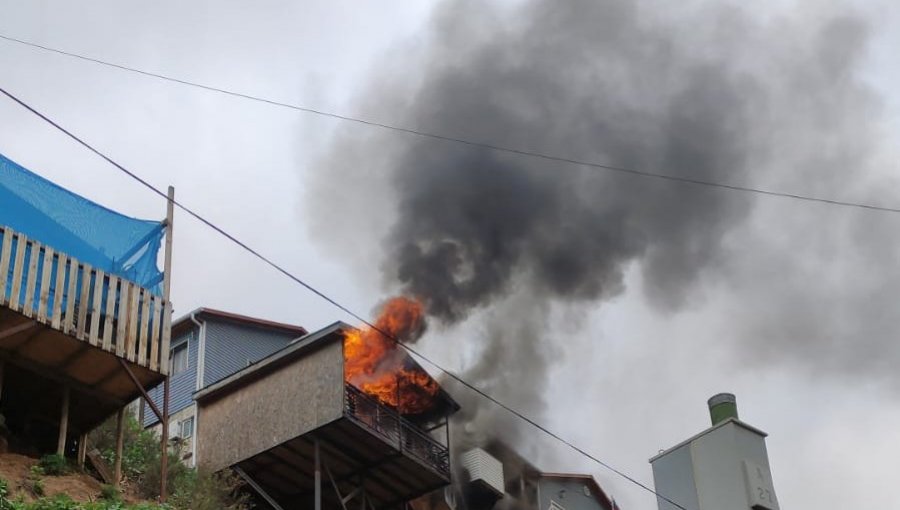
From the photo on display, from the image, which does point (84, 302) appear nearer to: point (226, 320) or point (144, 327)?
point (144, 327)

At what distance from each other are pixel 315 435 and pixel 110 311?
6.59m

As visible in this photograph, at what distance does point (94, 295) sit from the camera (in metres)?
21.2

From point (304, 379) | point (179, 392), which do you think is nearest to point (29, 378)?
point (304, 379)

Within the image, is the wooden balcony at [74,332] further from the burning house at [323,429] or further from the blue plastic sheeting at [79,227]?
the burning house at [323,429]

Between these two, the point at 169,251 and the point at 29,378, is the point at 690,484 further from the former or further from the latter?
the point at 29,378

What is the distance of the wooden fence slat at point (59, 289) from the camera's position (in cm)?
2012

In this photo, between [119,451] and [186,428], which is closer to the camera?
[119,451]

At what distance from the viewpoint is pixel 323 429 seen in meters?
26.2

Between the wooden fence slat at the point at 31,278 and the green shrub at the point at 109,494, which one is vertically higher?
the wooden fence slat at the point at 31,278

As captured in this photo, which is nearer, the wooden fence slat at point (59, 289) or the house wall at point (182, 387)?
the wooden fence slat at point (59, 289)

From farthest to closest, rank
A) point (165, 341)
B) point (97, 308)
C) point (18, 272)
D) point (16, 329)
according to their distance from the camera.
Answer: point (165, 341), point (97, 308), point (18, 272), point (16, 329)

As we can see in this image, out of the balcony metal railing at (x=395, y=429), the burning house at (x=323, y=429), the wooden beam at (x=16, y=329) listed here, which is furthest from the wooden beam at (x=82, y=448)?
the balcony metal railing at (x=395, y=429)

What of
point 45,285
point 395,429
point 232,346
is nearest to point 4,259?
point 45,285

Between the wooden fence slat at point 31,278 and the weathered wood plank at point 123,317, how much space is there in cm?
178
